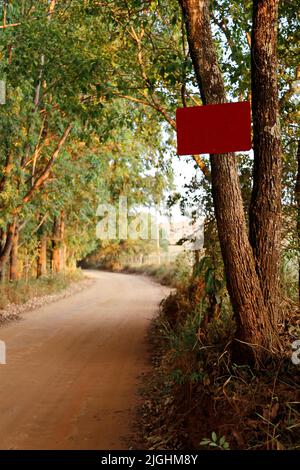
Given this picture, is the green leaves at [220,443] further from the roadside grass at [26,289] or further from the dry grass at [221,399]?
the roadside grass at [26,289]

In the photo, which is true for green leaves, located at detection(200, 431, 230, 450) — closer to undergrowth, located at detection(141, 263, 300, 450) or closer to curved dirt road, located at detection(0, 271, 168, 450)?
undergrowth, located at detection(141, 263, 300, 450)

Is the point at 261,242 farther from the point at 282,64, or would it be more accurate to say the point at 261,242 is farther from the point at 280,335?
the point at 282,64

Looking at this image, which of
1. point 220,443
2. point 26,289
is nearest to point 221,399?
point 220,443

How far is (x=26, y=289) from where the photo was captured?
1980 cm

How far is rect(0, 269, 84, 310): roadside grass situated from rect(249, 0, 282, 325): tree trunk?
12869 millimetres

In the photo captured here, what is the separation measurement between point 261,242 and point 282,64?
4.70m

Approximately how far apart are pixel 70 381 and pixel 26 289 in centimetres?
1269

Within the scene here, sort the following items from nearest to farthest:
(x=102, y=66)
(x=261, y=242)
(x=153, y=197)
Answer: (x=261, y=242), (x=102, y=66), (x=153, y=197)

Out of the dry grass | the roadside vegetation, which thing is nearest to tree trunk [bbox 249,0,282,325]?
the roadside vegetation

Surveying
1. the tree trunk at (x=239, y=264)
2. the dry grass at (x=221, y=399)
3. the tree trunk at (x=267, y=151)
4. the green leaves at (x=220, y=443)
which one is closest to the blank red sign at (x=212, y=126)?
the tree trunk at (x=239, y=264)

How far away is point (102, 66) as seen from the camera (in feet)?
30.7

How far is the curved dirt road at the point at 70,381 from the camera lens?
216 inches

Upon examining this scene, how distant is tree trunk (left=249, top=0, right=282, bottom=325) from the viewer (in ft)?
17.3
